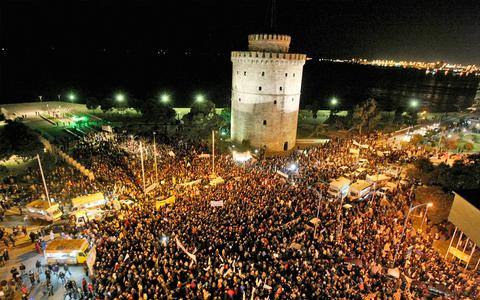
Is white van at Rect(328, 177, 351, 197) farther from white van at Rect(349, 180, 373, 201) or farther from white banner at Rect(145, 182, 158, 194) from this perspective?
white banner at Rect(145, 182, 158, 194)

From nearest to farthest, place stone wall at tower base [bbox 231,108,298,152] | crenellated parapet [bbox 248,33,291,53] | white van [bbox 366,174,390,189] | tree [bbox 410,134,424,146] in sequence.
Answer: white van [bbox 366,174,390,189], crenellated parapet [bbox 248,33,291,53], stone wall at tower base [bbox 231,108,298,152], tree [bbox 410,134,424,146]

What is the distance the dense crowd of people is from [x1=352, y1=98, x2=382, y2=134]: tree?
59.9 feet

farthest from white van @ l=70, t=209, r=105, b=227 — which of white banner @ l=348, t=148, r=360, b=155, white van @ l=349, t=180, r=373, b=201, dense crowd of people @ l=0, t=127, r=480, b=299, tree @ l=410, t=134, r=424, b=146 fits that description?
tree @ l=410, t=134, r=424, b=146

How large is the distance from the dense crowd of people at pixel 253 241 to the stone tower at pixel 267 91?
9.54m

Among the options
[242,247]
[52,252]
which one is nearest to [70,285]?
[52,252]

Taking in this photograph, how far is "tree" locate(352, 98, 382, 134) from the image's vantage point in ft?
130

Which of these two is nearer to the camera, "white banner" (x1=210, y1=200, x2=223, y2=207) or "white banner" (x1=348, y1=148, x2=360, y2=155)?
"white banner" (x1=210, y1=200, x2=223, y2=207)

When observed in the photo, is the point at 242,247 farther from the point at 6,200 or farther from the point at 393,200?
the point at 6,200

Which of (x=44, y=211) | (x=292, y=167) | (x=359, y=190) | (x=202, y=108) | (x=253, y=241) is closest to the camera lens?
(x=253, y=241)

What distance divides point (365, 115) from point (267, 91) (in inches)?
642

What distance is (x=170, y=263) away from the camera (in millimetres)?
12906

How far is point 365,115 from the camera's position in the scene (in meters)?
39.7

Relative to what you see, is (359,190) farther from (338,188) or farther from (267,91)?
(267,91)

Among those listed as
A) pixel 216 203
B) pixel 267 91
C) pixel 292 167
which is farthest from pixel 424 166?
pixel 216 203
